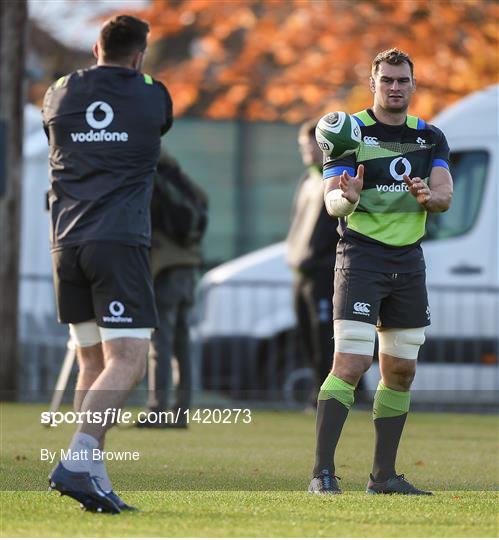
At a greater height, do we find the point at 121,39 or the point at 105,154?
the point at 121,39

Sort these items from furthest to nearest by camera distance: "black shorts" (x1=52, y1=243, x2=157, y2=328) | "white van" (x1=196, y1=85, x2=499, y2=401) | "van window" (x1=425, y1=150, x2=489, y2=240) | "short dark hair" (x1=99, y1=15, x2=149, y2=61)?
"van window" (x1=425, y1=150, x2=489, y2=240)
"white van" (x1=196, y1=85, x2=499, y2=401)
"short dark hair" (x1=99, y1=15, x2=149, y2=61)
"black shorts" (x1=52, y1=243, x2=157, y2=328)

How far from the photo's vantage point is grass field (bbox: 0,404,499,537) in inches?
217

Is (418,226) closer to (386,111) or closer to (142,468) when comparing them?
(386,111)

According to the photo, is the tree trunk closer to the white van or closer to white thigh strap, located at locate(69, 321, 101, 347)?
the white van

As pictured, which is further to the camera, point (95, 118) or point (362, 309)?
point (362, 309)

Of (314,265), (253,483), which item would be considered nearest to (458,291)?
(314,265)

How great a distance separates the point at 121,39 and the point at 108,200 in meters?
0.71

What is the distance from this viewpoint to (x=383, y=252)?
22.7 ft

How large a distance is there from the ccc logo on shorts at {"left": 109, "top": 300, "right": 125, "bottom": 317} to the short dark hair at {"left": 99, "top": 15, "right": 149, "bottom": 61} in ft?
3.42

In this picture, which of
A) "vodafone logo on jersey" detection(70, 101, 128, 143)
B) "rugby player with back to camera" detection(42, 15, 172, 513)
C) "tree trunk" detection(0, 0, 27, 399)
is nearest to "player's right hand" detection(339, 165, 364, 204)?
"rugby player with back to camera" detection(42, 15, 172, 513)

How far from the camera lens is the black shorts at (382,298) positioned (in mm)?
6848

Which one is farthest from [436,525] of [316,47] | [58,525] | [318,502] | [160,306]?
[316,47]

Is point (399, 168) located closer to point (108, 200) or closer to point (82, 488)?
point (108, 200)

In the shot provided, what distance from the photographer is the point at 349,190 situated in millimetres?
6660
